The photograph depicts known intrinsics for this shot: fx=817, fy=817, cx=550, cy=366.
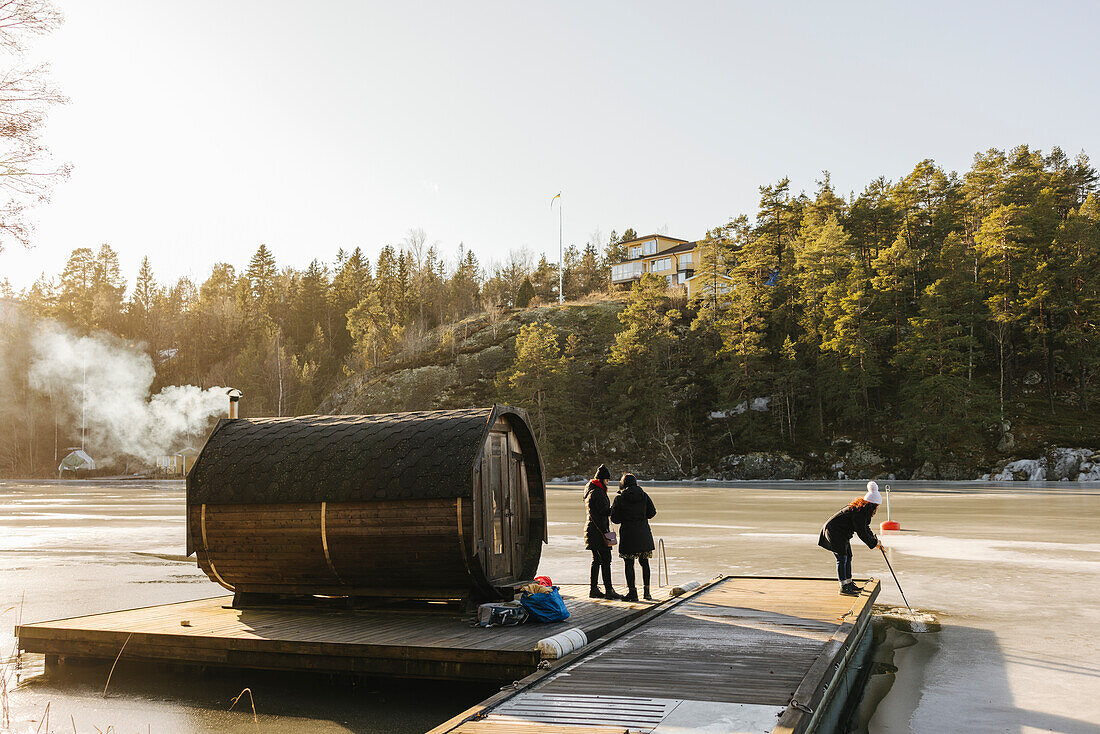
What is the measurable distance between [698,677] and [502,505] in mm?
5018

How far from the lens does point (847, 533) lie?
39.2 ft

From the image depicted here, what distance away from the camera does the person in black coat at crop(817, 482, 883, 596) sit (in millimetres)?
11672

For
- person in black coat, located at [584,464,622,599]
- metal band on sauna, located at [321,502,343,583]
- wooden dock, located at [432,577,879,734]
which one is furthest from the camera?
person in black coat, located at [584,464,622,599]

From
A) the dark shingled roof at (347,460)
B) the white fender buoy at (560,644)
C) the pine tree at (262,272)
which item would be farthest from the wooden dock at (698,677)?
the pine tree at (262,272)

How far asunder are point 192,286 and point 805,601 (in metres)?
146

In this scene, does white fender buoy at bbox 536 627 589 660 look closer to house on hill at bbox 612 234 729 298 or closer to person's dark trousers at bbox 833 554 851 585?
person's dark trousers at bbox 833 554 851 585

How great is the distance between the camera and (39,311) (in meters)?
114

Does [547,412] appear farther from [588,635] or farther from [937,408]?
[588,635]

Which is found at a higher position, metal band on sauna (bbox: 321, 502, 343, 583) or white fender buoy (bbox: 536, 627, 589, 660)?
metal band on sauna (bbox: 321, 502, 343, 583)

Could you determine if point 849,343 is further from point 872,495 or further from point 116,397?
point 116,397

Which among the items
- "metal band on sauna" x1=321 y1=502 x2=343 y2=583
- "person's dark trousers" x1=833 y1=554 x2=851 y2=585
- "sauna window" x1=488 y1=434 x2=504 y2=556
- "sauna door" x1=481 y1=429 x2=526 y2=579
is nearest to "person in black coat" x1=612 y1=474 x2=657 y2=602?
"sauna door" x1=481 y1=429 x2=526 y2=579

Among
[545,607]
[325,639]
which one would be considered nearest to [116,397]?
[325,639]

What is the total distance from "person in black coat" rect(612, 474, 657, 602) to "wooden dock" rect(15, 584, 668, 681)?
62cm

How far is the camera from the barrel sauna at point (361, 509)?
1028 centimetres
